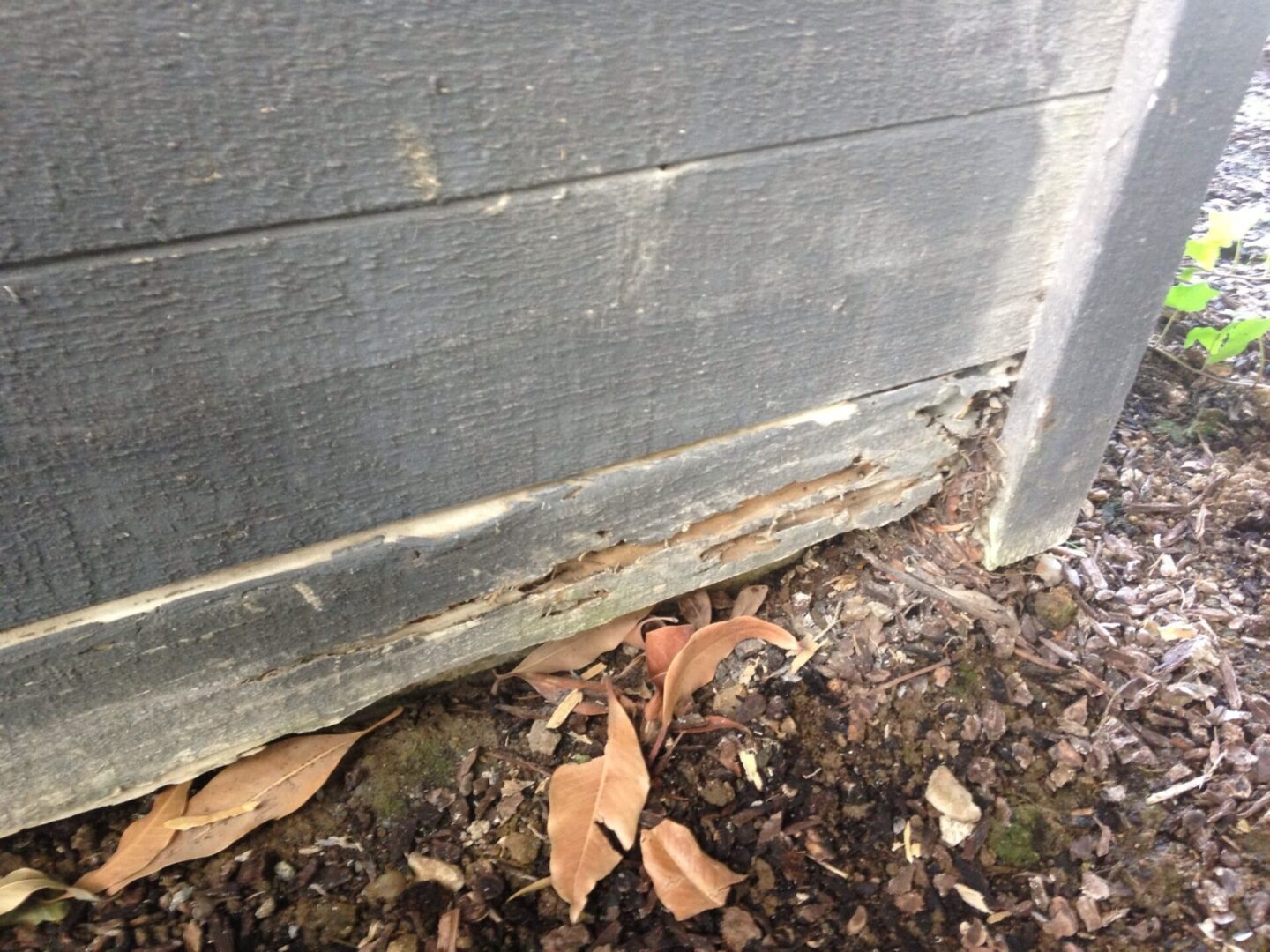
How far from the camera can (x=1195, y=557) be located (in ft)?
6.04

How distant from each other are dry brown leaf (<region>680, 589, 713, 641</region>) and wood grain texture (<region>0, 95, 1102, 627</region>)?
1.51 feet

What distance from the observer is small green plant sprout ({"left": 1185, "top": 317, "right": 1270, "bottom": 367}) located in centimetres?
203

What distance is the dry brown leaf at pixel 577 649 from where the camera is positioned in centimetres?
162

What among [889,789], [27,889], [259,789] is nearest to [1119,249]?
[889,789]

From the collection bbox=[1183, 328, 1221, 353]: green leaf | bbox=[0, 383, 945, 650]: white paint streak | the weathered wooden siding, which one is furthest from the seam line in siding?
bbox=[1183, 328, 1221, 353]: green leaf

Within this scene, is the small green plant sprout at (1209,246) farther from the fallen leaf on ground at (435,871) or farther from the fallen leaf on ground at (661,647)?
the fallen leaf on ground at (435,871)

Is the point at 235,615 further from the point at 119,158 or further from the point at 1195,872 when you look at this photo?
the point at 1195,872

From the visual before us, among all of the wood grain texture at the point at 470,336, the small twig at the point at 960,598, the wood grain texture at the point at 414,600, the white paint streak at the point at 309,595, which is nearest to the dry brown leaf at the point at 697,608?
the wood grain texture at the point at 414,600

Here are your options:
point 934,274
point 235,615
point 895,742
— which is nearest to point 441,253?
point 235,615

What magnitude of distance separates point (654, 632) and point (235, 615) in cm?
70

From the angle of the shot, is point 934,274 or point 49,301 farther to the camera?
point 934,274

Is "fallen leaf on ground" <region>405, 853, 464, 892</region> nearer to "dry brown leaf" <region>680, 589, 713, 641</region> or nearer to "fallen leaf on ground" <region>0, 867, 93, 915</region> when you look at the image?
"fallen leaf on ground" <region>0, 867, 93, 915</region>

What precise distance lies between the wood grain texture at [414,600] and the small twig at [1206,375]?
101cm

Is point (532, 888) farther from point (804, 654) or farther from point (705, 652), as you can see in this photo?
point (804, 654)
